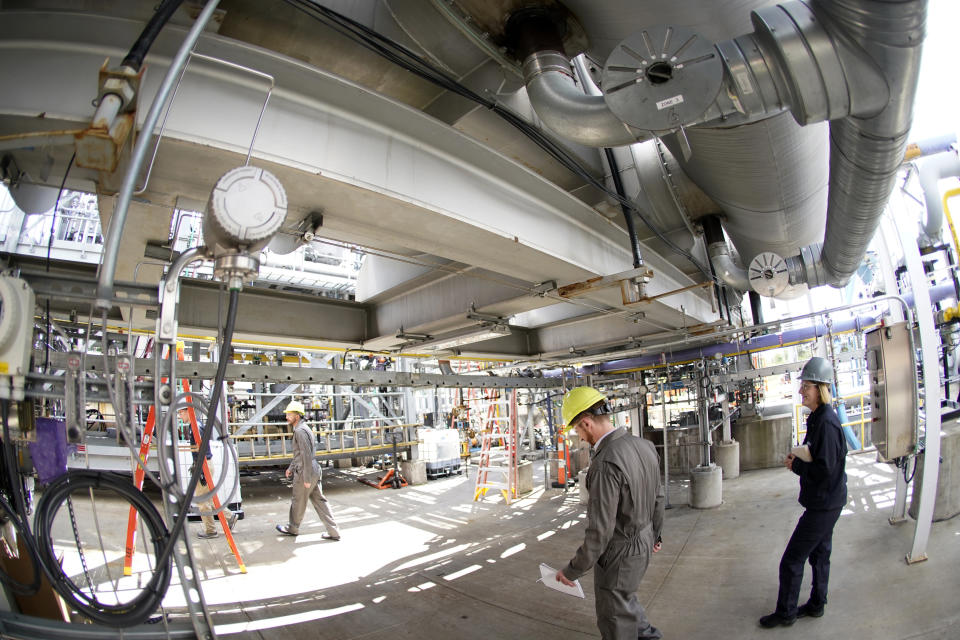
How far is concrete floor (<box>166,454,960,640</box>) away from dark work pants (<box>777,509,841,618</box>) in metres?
0.19

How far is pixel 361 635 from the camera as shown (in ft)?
13.6

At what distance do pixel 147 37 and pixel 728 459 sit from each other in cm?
1217

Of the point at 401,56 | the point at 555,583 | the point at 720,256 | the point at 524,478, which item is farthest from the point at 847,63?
the point at 524,478

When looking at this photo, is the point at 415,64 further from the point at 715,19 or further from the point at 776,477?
the point at 776,477

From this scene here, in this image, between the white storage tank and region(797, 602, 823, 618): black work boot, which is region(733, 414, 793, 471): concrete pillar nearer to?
the white storage tank

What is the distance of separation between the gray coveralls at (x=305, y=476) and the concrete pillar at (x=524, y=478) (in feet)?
14.0

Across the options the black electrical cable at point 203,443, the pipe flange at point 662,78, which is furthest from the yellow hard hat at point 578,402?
the black electrical cable at point 203,443

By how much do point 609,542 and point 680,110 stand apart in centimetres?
253

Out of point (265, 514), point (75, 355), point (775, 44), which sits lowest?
point (265, 514)

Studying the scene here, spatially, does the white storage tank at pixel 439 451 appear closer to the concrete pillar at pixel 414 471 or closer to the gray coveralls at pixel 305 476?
the concrete pillar at pixel 414 471

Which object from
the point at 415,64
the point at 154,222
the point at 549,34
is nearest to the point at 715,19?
the point at 549,34

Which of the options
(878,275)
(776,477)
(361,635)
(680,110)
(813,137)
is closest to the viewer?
(680,110)

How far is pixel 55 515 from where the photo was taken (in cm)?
221

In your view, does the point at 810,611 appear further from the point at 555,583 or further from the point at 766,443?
the point at 766,443
